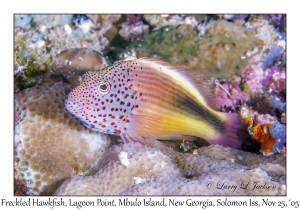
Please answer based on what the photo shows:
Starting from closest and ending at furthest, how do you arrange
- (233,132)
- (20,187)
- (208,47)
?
(20,187) < (233,132) < (208,47)

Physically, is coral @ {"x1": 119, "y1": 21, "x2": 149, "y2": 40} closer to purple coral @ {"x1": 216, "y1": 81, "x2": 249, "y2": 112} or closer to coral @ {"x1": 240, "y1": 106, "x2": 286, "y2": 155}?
purple coral @ {"x1": 216, "y1": 81, "x2": 249, "y2": 112}

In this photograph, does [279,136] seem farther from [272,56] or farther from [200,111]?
[272,56]

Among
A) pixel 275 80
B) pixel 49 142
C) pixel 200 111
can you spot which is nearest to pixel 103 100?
pixel 49 142

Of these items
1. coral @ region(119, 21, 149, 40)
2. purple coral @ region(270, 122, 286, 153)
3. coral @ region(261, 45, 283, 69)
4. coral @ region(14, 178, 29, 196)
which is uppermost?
coral @ region(119, 21, 149, 40)

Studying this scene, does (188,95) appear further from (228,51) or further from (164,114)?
(228,51)

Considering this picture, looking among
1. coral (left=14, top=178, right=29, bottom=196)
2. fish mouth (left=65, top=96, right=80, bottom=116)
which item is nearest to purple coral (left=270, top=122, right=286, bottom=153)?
fish mouth (left=65, top=96, right=80, bottom=116)

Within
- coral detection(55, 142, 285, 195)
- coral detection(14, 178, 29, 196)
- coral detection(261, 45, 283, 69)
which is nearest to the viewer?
coral detection(55, 142, 285, 195)

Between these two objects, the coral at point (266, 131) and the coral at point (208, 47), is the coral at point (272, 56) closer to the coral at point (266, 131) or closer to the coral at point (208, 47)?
the coral at point (208, 47)
